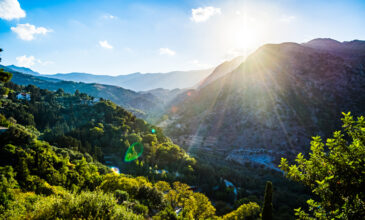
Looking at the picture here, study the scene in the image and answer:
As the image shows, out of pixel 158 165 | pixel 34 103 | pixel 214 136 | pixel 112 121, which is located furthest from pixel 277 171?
pixel 34 103

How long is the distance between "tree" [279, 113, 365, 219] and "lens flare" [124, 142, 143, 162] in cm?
7029

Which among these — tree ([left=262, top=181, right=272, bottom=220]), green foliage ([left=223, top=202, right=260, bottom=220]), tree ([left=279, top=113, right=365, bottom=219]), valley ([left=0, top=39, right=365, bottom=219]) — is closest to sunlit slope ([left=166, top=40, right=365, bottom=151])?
valley ([left=0, top=39, right=365, bottom=219])

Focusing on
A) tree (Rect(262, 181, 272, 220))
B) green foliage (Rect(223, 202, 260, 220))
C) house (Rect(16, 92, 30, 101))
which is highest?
house (Rect(16, 92, 30, 101))

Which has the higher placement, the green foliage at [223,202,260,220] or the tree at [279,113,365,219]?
the tree at [279,113,365,219]

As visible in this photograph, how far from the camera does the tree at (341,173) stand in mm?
7223

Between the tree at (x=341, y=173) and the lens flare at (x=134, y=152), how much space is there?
7029 centimetres

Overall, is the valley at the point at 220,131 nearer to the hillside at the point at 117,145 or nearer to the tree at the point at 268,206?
the hillside at the point at 117,145

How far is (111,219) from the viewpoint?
17234 mm

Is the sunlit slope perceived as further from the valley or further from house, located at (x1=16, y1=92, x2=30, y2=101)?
house, located at (x1=16, y1=92, x2=30, y2=101)

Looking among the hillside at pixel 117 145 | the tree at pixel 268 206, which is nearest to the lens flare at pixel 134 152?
the hillside at pixel 117 145

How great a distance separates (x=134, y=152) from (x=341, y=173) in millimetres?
75404

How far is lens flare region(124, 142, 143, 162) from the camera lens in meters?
73.0

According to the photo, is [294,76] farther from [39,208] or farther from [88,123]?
[39,208]

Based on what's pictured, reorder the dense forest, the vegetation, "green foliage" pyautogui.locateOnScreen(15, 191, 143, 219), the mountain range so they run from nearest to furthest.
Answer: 1. the dense forest
2. "green foliage" pyautogui.locateOnScreen(15, 191, 143, 219)
3. the vegetation
4. the mountain range
